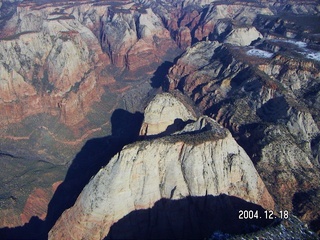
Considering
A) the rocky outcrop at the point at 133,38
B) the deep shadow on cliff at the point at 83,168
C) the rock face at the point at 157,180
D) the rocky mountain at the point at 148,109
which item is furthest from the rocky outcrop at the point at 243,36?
the rock face at the point at 157,180

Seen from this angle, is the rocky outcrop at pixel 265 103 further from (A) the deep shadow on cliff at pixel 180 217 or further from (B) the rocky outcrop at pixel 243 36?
(B) the rocky outcrop at pixel 243 36

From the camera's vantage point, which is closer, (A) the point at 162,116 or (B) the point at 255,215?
(B) the point at 255,215

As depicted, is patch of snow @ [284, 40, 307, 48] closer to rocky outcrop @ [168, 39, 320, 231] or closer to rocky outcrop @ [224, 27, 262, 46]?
rocky outcrop @ [168, 39, 320, 231]

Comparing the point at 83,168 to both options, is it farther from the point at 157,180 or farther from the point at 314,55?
the point at 314,55

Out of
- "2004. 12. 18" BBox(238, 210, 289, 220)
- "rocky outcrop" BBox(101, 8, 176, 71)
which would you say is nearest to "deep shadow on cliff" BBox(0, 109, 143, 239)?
"2004. 12. 18" BBox(238, 210, 289, 220)

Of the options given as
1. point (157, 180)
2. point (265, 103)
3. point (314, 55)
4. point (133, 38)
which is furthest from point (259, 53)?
point (157, 180)

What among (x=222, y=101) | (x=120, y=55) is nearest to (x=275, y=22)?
(x=120, y=55)

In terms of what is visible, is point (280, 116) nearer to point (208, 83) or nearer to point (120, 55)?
point (208, 83)
